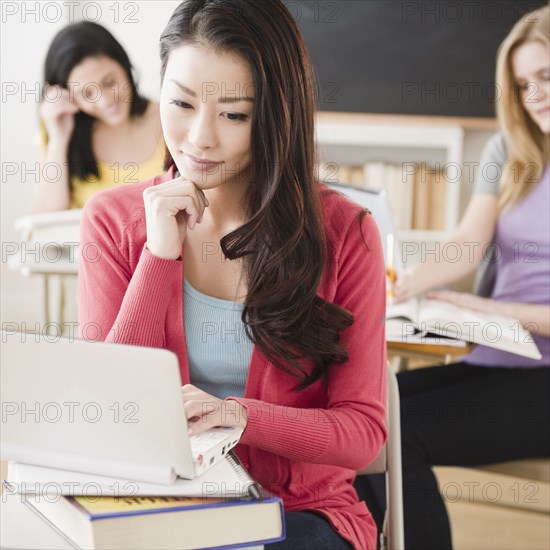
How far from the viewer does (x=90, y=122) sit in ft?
9.94

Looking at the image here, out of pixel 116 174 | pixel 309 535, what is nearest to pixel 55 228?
pixel 116 174

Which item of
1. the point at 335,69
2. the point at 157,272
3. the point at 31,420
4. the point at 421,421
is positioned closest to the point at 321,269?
the point at 157,272

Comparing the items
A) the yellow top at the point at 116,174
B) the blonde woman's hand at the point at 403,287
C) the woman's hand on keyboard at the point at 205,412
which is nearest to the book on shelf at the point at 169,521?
the woman's hand on keyboard at the point at 205,412

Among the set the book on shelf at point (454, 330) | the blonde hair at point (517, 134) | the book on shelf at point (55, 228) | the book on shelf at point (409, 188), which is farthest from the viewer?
the book on shelf at point (409, 188)

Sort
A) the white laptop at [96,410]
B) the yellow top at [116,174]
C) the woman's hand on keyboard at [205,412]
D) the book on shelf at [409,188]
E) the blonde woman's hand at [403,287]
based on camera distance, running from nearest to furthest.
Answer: the white laptop at [96,410]
the woman's hand on keyboard at [205,412]
the blonde woman's hand at [403,287]
the yellow top at [116,174]
the book on shelf at [409,188]

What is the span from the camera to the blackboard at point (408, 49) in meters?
3.96

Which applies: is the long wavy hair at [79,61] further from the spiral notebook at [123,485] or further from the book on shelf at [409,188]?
the spiral notebook at [123,485]

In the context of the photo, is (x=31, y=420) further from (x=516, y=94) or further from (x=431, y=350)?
(x=516, y=94)

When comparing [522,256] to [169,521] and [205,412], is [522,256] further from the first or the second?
[169,521]

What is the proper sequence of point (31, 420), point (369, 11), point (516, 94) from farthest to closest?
point (369, 11) < point (516, 94) < point (31, 420)

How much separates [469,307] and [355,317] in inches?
30.3

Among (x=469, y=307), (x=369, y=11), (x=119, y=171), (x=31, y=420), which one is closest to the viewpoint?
(x=31, y=420)

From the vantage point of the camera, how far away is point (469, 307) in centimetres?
183

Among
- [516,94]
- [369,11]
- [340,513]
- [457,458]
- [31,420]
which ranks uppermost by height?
[369,11]
